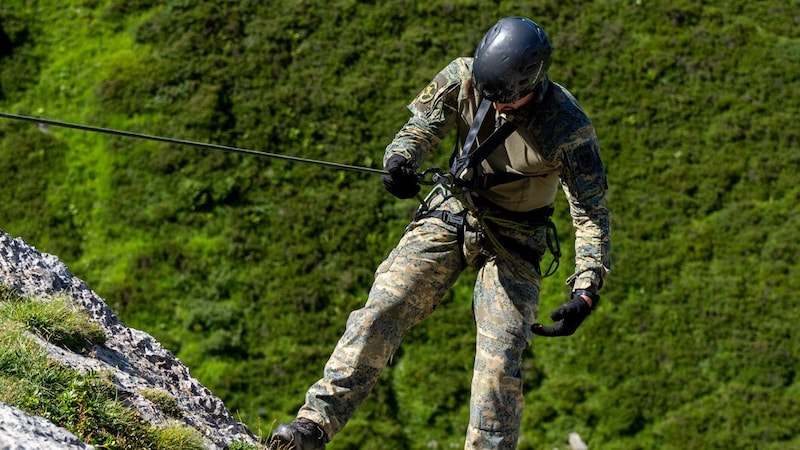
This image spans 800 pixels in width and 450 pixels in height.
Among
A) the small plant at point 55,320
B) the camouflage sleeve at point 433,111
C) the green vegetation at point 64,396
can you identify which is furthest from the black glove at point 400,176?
the small plant at point 55,320

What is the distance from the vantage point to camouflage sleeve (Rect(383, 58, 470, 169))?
9734 millimetres

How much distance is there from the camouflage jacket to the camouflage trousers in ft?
1.64

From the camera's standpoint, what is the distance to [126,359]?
9273 millimetres

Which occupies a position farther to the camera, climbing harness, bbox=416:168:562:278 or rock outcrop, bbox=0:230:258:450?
climbing harness, bbox=416:168:562:278

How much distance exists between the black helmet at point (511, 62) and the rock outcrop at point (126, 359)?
3992 mm

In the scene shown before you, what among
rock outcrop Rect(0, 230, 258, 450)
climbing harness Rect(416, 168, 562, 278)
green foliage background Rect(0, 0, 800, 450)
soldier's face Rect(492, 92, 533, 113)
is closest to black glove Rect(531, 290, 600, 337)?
climbing harness Rect(416, 168, 562, 278)

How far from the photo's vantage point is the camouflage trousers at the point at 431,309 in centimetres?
910

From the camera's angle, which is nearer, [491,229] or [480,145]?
[480,145]

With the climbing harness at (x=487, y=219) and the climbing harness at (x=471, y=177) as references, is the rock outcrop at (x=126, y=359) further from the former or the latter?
the climbing harness at (x=487, y=219)

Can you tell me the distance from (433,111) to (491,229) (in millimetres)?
1319

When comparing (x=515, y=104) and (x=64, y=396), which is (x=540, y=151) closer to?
(x=515, y=104)

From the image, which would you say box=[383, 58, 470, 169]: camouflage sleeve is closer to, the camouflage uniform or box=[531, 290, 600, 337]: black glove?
the camouflage uniform

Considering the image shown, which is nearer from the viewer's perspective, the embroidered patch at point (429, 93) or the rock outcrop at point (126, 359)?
the rock outcrop at point (126, 359)

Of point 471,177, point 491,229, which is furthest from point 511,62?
point 491,229
